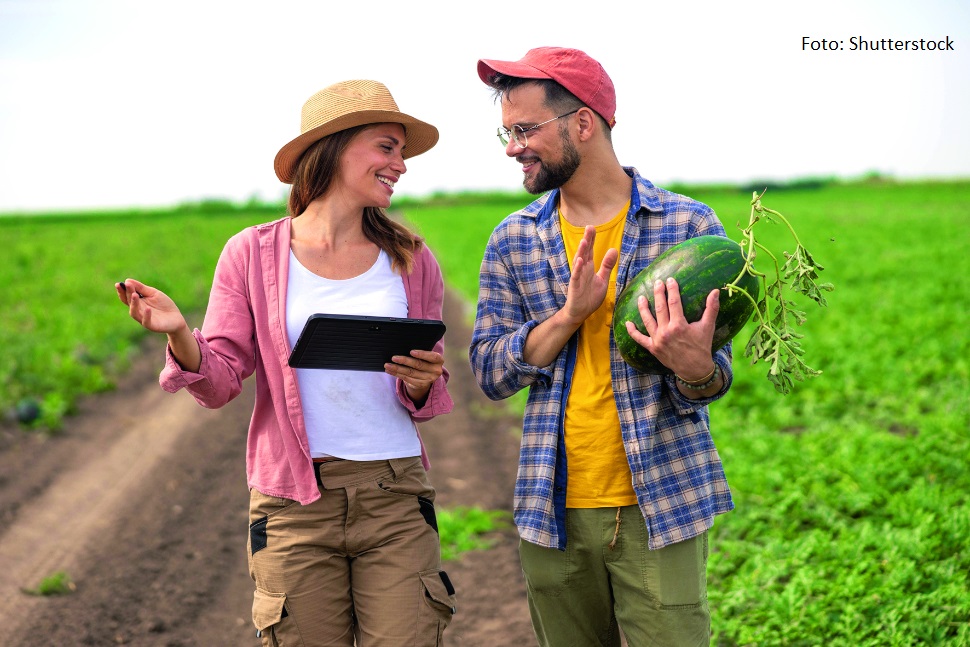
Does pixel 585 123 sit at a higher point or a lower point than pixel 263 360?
higher

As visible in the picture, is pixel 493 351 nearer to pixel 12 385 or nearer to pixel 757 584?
pixel 757 584

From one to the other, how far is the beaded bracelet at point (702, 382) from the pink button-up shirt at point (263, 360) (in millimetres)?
802

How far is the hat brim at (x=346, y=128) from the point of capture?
3.24 metres

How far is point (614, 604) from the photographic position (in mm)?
3229

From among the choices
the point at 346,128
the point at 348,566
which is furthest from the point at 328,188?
the point at 348,566

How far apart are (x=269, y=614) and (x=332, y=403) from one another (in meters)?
0.70

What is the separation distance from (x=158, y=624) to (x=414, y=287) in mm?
3102

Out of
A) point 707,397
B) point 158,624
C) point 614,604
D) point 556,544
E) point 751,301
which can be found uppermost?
point 751,301

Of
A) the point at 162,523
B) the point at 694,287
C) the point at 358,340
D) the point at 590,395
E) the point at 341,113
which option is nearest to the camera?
the point at 694,287

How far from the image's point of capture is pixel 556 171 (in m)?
3.09

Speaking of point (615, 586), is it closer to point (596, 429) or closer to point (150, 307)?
point (596, 429)

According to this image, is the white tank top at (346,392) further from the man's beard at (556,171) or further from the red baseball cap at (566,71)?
the red baseball cap at (566,71)

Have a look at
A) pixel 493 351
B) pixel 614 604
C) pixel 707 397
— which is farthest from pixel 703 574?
pixel 493 351

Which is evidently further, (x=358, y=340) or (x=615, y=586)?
(x=615, y=586)
